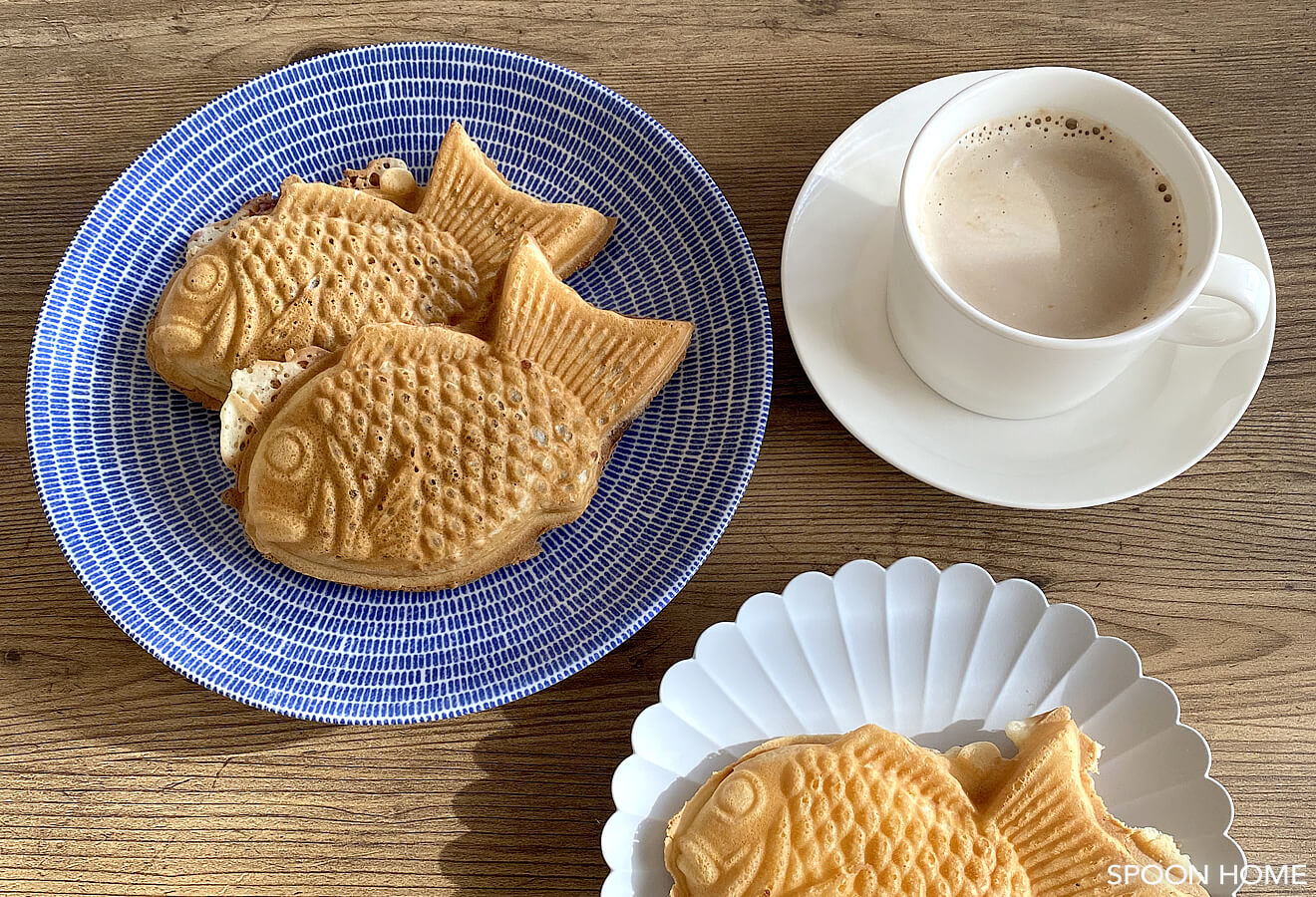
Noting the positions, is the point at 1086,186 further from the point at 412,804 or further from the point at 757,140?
the point at 412,804

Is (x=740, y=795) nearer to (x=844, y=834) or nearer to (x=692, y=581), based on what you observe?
(x=844, y=834)

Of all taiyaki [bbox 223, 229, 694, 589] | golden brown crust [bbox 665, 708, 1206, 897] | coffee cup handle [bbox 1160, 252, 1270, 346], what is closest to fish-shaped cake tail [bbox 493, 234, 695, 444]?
taiyaki [bbox 223, 229, 694, 589]

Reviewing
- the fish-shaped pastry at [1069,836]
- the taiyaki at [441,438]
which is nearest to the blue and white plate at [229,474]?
the taiyaki at [441,438]

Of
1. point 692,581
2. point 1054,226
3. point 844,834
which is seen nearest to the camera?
point 844,834

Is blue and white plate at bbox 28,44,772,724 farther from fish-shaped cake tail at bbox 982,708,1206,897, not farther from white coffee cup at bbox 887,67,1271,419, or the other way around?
fish-shaped cake tail at bbox 982,708,1206,897

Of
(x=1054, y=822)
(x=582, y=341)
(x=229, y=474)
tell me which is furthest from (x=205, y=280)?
(x=1054, y=822)

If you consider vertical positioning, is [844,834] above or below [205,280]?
below
